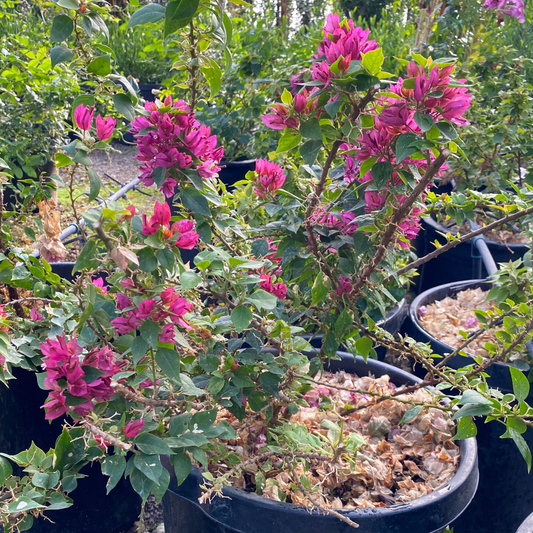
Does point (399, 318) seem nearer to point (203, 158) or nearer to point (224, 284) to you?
point (224, 284)

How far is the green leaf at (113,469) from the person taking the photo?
2.39ft

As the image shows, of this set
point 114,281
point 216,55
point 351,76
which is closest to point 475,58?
point 216,55

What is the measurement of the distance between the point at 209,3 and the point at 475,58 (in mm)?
2264

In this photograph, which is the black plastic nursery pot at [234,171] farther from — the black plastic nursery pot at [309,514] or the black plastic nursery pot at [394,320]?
the black plastic nursery pot at [309,514]

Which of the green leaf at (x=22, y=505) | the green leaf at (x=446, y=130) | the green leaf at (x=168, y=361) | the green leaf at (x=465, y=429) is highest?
the green leaf at (x=446, y=130)

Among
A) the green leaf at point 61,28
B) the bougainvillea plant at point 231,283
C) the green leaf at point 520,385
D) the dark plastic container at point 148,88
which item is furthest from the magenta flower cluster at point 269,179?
the dark plastic container at point 148,88

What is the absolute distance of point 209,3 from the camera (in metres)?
0.68

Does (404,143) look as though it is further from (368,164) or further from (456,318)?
(456,318)

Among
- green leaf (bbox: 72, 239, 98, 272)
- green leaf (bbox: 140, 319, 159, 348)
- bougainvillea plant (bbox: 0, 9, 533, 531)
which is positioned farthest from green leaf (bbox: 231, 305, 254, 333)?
green leaf (bbox: 72, 239, 98, 272)

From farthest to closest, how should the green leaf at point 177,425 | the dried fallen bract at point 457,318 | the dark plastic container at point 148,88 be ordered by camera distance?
the dark plastic container at point 148,88 < the dried fallen bract at point 457,318 < the green leaf at point 177,425

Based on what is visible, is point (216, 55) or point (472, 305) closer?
point (216, 55)

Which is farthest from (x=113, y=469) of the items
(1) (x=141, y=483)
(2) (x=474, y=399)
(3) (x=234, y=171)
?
(3) (x=234, y=171)

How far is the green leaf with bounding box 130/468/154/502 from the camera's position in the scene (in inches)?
29.2

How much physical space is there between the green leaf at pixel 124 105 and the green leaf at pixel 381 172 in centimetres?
35
